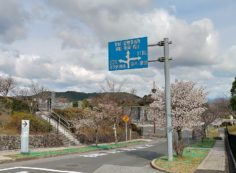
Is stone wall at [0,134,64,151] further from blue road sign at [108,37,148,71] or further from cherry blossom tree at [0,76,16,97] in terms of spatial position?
cherry blossom tree at [0,76,16,97]

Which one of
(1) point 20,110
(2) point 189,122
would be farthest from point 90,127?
(2) point 189,122

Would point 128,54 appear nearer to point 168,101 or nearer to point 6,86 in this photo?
point 168,101

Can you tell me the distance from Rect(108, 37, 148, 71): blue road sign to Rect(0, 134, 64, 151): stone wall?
10.3m

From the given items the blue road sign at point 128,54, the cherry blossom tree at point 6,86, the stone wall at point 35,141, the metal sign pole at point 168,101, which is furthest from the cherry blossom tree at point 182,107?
the cherry blossom tree at point 6,86

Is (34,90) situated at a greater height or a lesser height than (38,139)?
greater

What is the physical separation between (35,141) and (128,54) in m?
12.4

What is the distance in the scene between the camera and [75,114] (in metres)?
38.8

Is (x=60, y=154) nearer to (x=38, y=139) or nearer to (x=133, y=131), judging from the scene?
(x=38, y=139)

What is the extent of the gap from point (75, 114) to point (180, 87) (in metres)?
15.9

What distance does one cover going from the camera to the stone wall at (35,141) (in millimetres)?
25870

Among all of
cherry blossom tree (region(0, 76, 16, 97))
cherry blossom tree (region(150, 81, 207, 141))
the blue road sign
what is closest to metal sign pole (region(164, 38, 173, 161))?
the blue road sign

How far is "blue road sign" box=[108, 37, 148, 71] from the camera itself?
20.3 meters

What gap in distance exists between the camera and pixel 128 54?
20.6m

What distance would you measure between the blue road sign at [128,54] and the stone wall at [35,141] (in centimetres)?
1028
